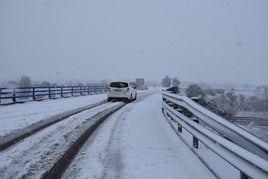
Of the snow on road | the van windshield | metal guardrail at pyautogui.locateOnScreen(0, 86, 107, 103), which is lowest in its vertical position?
the snow on road

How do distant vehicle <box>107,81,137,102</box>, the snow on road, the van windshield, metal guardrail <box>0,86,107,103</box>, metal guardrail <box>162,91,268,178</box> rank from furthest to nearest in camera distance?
the van windshield, distant vehicle <box>107,81,137,102</box>, metal guardrail <box>0,86,107,103</box>, the snow on road, metal guardrail <box>162,91,268,178</box>

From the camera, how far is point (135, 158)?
5285 mm

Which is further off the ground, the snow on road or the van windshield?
the van windshield

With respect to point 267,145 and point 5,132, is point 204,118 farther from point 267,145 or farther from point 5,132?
point 5,132

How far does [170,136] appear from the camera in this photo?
751cm

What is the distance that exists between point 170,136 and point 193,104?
6.75ft

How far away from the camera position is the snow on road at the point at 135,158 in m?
4.45

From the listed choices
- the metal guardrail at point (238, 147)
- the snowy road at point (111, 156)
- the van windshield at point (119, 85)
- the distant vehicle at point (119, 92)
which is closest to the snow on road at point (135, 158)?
the snowy road at point (111, 156)

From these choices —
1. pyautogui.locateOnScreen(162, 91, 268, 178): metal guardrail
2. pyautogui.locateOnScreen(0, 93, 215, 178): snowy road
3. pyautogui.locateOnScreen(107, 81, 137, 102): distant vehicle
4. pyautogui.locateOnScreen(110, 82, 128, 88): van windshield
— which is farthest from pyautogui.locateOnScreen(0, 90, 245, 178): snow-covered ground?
pyautogui.locateOnScreen(110, 82, 128, 88): van windshield

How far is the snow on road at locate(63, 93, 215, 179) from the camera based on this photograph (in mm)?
4453

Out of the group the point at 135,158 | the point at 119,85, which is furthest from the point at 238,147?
the point at 119,85

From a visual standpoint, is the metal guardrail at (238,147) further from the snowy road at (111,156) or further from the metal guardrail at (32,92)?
the metal guardrail at (32,92)

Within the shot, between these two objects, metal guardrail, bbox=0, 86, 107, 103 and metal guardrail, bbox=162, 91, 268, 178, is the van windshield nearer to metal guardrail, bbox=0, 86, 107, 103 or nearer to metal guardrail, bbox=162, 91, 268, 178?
metal guardrail, bbox=0, 86, 107, 103

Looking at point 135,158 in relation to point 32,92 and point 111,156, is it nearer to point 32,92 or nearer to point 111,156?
point 111,156
